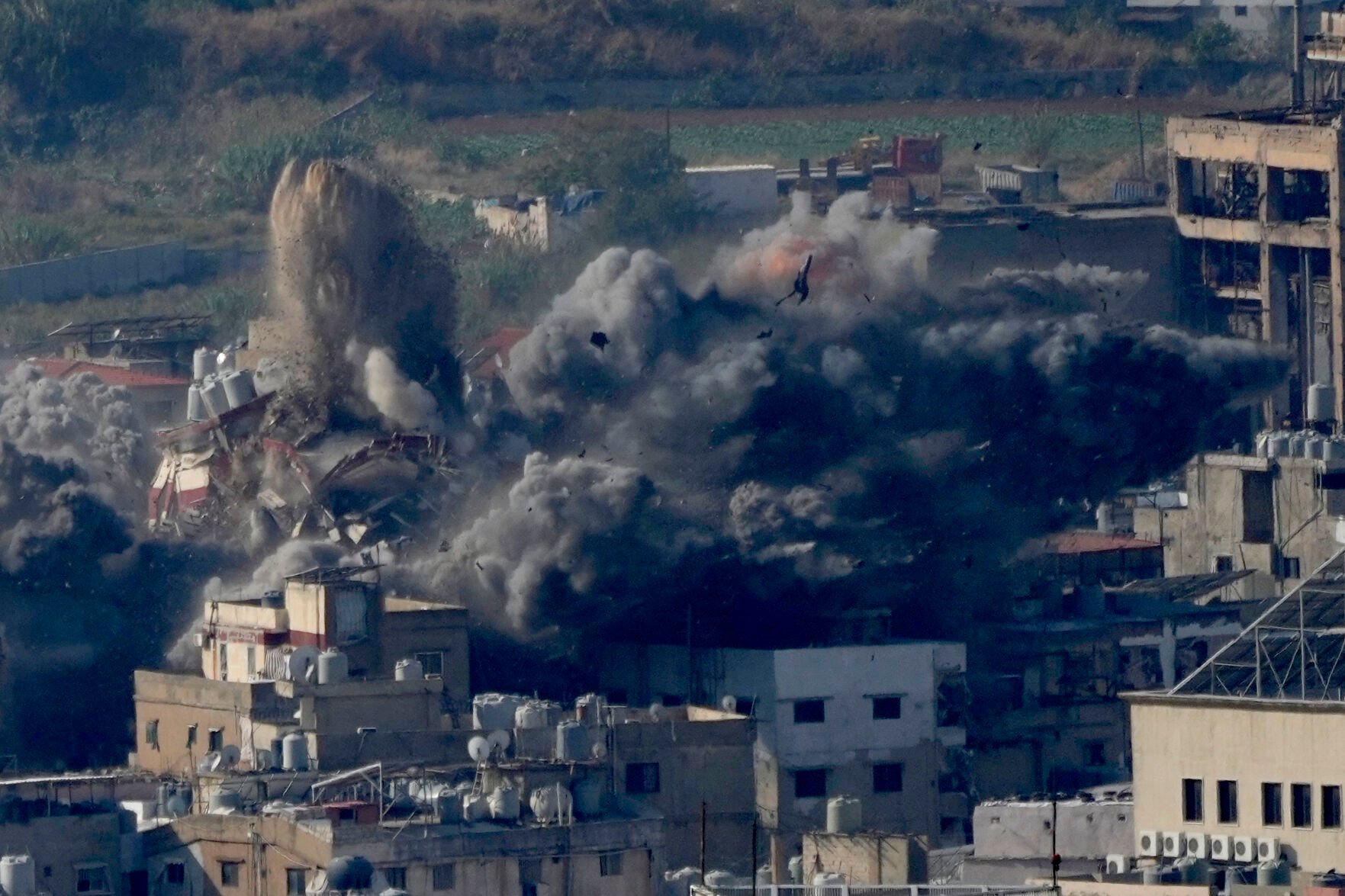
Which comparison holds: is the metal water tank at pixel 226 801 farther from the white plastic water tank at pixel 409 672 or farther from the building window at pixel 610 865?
the white plastic water tank at pixel 409 672

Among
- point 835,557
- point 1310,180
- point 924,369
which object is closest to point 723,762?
point 835,557

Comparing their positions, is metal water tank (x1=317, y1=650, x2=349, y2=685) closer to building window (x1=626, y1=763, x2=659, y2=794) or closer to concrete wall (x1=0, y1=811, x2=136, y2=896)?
building window (x1=626, y1=763, x2=659, y2=794)

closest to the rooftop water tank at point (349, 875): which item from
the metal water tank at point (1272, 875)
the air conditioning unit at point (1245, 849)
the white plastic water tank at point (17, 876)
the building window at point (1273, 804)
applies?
the white plastic water tank at point (17, 876)

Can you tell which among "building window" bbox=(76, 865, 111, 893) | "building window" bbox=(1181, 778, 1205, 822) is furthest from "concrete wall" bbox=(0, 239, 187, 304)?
"building window" bbox=(1181, 778, 1205, 822)

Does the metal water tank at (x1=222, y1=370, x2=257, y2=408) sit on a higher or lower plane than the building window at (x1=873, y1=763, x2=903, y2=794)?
higher

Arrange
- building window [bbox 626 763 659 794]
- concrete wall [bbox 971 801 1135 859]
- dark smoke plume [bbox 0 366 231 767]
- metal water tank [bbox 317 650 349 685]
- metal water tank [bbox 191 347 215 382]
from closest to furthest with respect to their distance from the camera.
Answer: concrete wall [bbox 971 801 1135 859], building window [bbox 626 763 659 794], metal water tank [bbox 317 650 349 685], dark smoke plume [bbox 0 366 231 767], metal water tank [bbox 191 347 215 382]

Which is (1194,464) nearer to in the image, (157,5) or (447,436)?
(447,436)

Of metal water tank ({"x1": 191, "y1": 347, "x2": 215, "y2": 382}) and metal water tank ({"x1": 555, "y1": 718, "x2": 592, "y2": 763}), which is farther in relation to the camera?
metal water tank ({"x1": 191, "y1": 347, "x2": 215, "y2": 382})
